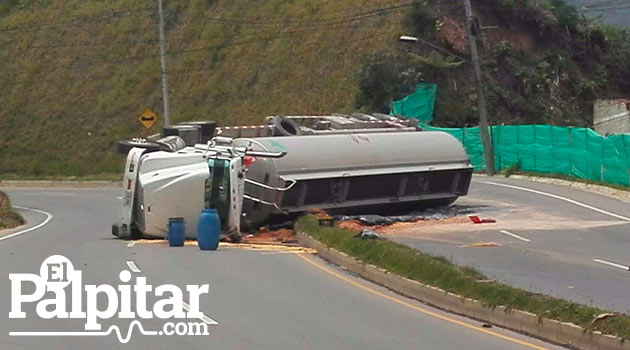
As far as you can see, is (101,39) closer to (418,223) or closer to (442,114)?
(442,114)

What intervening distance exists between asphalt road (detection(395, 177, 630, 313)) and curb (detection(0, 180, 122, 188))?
22560mm

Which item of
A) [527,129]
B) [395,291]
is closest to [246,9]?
[527,129]

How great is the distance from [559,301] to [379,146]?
17108mm

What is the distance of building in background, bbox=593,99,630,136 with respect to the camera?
184 ft

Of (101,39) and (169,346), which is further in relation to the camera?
(101,39)

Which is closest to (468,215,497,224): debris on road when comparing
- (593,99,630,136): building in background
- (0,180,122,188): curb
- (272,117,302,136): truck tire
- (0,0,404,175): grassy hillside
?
(272,117,302,136): truck tire

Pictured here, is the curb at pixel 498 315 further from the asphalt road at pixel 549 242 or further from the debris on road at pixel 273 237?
the debris on road at pixel 273 237

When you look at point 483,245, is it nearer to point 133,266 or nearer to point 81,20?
point 133,266

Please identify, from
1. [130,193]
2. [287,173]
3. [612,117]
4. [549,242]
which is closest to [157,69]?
[612,117]

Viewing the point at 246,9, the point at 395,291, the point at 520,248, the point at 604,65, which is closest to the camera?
the point at 395,291

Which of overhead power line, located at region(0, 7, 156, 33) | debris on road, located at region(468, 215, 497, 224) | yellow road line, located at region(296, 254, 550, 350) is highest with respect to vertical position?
overhead power line, located at region(0, 7, 156, 33)

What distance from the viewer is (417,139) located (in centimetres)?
3070

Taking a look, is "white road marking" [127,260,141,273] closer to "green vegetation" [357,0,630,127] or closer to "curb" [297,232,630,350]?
"curb" [297,232,630,350]

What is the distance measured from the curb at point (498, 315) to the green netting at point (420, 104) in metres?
38.3
